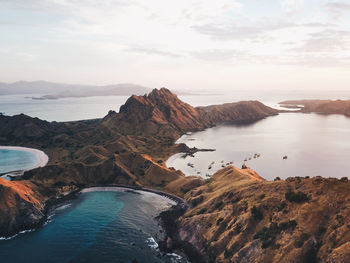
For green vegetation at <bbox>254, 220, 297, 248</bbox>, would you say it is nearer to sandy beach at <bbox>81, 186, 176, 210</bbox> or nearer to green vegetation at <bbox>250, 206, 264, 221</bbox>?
green vegetation at <bbox>250, 206, 264, 221</bbox>

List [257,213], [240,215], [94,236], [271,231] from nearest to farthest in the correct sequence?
[271,231] < [257,213] < [240,215] < [94,236]

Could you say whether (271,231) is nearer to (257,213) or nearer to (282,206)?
(257,213)

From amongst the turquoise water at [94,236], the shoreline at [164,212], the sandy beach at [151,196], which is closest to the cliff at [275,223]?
the shoreline at [164,212]

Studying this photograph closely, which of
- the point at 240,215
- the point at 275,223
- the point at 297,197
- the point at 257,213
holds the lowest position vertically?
the point at 240,215

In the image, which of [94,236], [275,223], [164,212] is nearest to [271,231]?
[275,223]

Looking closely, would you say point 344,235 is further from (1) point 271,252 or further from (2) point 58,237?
(2) point 58,237

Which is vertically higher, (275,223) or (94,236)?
(275,223)

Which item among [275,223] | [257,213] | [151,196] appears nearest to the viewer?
[275,223]

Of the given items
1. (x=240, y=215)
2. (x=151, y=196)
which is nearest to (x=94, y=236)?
(x=151, y=196)

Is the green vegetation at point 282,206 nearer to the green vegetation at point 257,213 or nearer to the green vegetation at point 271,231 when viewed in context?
the green vegetation at point 257,213

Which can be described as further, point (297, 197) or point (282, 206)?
point (282, 206)
